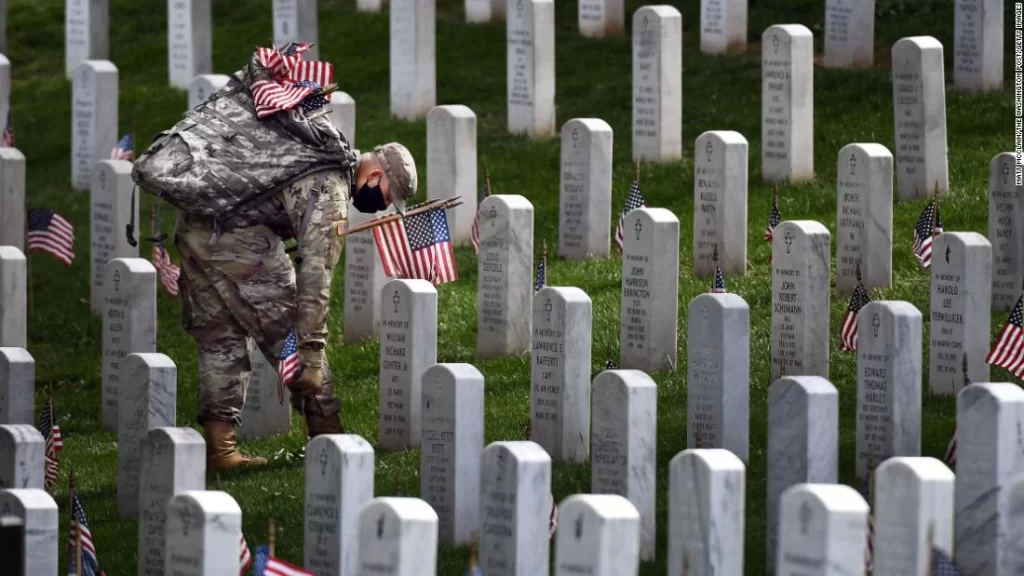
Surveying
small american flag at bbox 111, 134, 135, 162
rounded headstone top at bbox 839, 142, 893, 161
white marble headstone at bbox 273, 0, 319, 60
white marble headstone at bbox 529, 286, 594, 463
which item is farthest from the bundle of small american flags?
white marble headstone at bbox 273, 0, 319, 60

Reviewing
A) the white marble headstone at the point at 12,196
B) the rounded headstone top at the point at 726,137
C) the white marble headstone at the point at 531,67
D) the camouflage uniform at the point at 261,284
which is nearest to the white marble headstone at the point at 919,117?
the rounded headstone top at the point at 726,137

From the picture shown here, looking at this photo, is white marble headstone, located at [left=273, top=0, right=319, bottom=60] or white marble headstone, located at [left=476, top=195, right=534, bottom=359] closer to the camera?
white marble headstone, located at [left=476, top=195, right=534, bottom=359]

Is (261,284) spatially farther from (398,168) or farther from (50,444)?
(50,444)

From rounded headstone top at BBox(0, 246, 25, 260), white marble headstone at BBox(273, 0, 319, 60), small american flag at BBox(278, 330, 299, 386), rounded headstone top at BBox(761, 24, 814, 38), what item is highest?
white marble headstone at BBox(273, 0, 319, 60)

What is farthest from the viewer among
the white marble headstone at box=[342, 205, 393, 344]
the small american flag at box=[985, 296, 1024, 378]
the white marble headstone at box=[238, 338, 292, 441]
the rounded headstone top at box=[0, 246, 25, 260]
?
the white marble headstone at box=[342, 205, 393, 344]

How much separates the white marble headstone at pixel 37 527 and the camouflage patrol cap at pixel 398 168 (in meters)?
3.36

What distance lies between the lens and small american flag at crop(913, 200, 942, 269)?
39.7ft

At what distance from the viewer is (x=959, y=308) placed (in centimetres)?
1049

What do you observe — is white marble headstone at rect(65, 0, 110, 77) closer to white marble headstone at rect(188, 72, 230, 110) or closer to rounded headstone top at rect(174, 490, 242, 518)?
white marble headstone at rect(188, 72, 230, 110)

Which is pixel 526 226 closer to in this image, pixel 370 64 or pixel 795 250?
pixel 795 250

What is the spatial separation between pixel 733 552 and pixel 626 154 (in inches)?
333

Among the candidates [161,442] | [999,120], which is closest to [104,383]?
[161,442]

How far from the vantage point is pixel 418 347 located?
35.9 feet

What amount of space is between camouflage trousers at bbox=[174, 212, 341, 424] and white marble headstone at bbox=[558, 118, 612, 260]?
326cm
